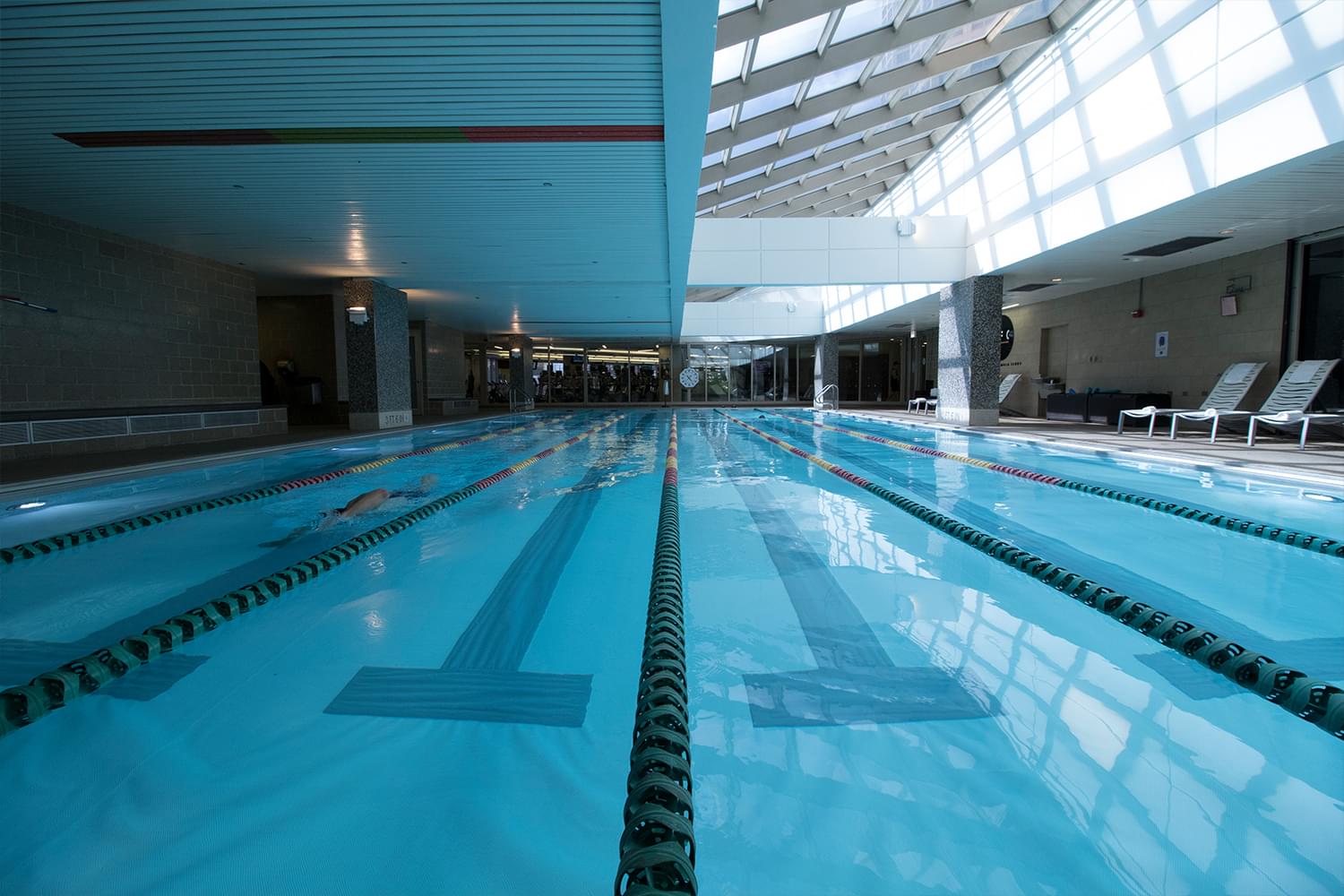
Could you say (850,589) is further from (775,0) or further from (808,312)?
(808,312)

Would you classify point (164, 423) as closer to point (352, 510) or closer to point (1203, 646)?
point (352, 510)

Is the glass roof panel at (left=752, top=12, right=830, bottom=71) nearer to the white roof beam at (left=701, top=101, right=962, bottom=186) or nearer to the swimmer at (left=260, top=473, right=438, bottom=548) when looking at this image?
the white roof beam at (left=701, top=101, right=962, bottom=186)

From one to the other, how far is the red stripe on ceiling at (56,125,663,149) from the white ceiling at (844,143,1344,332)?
5.48 m

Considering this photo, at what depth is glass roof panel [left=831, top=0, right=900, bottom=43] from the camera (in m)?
7.58

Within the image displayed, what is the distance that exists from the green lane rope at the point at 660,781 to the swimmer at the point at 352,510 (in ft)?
9.62

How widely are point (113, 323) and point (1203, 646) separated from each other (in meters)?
10.5

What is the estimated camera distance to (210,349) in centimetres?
962

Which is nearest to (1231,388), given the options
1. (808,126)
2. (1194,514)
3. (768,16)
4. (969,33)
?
(969,33)

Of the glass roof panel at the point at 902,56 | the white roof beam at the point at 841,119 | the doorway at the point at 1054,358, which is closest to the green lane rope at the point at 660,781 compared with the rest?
the white roof beam at the point at 841,119

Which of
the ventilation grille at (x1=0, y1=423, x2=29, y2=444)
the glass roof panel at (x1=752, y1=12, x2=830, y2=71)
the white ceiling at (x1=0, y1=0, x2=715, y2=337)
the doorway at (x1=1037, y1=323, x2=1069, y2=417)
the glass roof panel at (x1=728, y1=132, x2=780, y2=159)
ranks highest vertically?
the glass roof panel at (x1=728, y1=132, x2=780, y2=159)

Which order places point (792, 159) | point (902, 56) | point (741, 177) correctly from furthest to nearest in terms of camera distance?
1. point (741, 177)
2. point (792, 159)
3. point (902, 56)

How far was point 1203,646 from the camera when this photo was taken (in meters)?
2.19

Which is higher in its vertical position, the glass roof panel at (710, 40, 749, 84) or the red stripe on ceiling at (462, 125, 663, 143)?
the glass roof panel at (710, 40, 749, 84)

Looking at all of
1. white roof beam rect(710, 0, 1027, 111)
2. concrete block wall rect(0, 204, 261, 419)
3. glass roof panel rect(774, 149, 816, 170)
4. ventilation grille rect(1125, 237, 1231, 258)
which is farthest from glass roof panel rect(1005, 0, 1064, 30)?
concrete block wall rect(0, 204, 261, 419)
